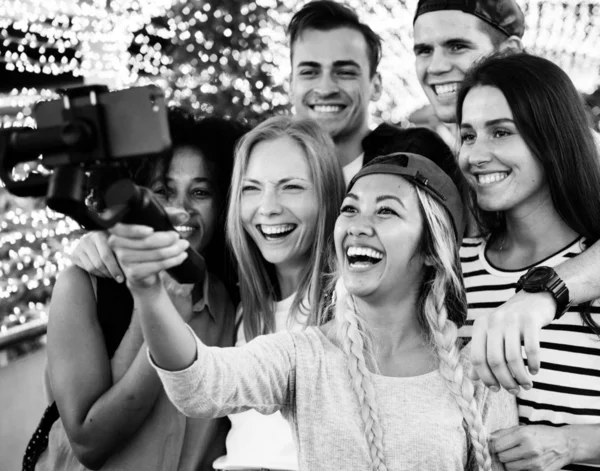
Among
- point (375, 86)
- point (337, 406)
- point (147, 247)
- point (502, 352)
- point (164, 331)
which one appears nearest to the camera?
point (147, 247)

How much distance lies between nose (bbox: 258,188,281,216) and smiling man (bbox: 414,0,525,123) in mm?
772

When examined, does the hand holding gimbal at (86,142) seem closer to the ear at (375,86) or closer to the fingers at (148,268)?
the fingers at (148,268)

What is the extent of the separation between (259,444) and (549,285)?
33.5 inches

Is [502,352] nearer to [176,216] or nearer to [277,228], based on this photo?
[176,216]

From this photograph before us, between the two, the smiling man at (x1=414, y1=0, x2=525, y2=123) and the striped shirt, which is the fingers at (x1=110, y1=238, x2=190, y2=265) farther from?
the smiling man at (x1=414, y1=0, x2=525, y2=123)

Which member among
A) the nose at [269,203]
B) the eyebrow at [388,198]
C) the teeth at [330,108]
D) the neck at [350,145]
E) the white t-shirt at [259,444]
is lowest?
the white t-shirt at [259,444]

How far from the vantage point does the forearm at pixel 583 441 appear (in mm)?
1694

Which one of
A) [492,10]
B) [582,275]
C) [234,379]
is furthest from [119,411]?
[492,10]

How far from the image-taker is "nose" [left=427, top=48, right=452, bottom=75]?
2602 millimetres

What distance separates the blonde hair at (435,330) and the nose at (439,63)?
885mm

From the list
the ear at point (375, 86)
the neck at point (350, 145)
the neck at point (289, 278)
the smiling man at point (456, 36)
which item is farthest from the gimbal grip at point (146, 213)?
the ear at point (375, 86)

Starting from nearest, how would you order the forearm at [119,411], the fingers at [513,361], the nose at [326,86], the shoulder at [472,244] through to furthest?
the fingers at [513,361] < the forearm at [119,411] < the shoulder at [472,244] < the nose at [326,86]

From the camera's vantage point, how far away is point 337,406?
1631 millimetres

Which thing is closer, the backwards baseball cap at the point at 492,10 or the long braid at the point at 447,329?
the long braid at the point at 447,329
